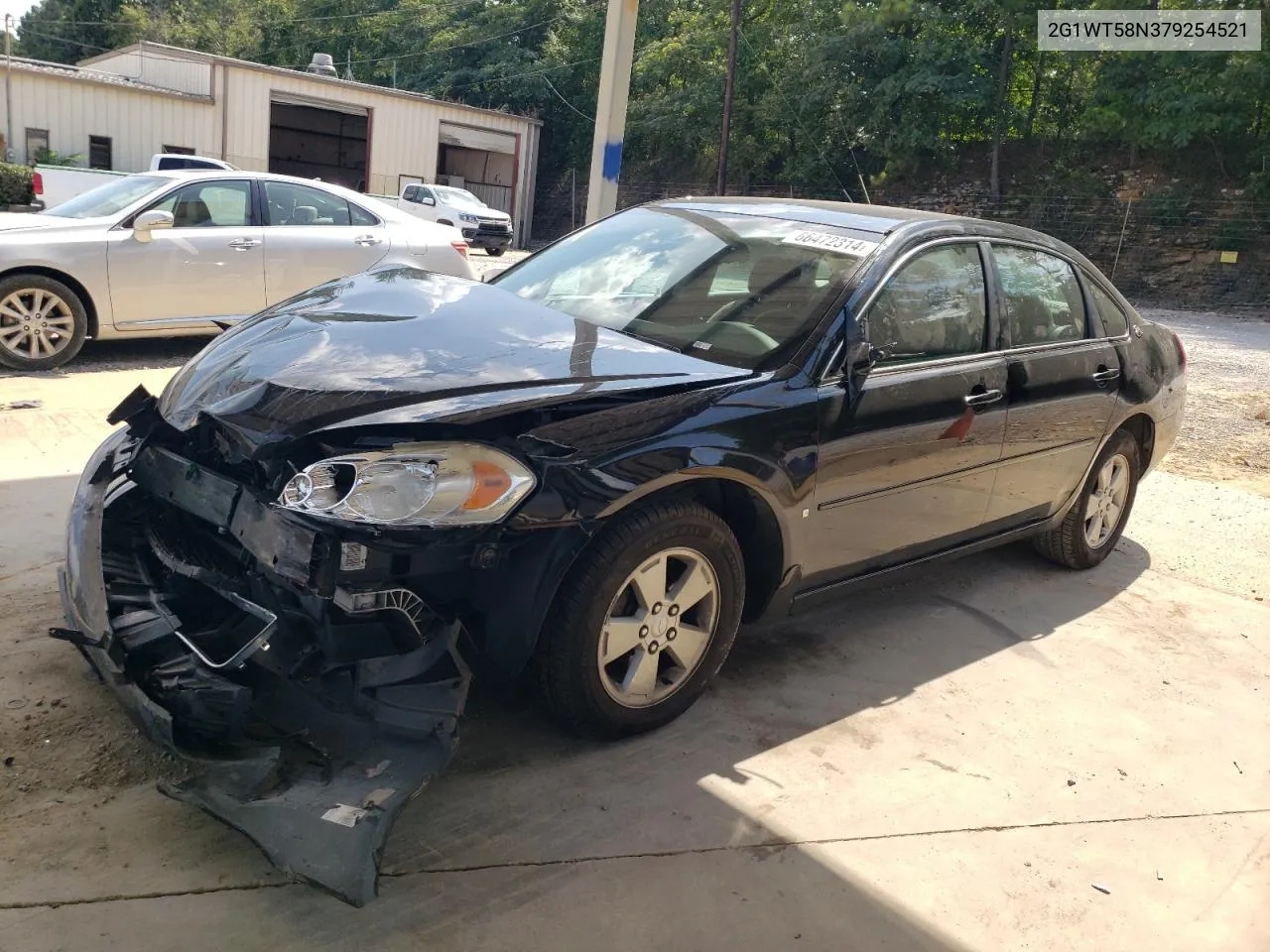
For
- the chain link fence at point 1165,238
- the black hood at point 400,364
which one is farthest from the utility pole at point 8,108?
the black hood at point 400,364

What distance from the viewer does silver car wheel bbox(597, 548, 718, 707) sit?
3012 millimetres

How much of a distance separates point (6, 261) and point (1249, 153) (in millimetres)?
23899

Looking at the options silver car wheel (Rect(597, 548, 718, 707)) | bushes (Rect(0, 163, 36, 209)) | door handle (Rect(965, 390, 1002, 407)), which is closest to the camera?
silver car wheel (Rect(597, 548, 718, 707))

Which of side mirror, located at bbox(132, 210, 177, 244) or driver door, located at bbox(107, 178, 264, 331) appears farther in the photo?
driver door, located at bbox(107, 178, 264, 331)

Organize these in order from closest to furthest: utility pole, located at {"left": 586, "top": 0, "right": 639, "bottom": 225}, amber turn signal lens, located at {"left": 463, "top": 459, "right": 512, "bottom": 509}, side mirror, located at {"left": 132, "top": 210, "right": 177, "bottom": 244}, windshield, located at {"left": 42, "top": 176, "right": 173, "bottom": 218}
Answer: amber turn signal lens, located at {"left": 463, "top": 459, "right": 512, "bottom": 509}, side mirror, located at {"left": 132, "top": 210, "right": 177, "bottom": 244}, windshield, located at {"left": 42, "top": 176, "right": 173, "bottom": 218}, utility pole, located at {"left": 586, "top": 0, "right": 639, "bottom": 225}

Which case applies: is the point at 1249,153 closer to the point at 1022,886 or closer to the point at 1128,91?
the point at 1128,91

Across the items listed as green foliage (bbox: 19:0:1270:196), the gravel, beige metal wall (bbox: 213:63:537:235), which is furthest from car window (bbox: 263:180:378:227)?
beige metal wall (bbox: 213:63:537:235)

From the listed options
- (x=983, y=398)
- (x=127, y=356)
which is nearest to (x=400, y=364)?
(x=983, y=398)

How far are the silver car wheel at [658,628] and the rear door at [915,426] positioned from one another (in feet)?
1.62

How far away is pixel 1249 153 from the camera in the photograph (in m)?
22.5

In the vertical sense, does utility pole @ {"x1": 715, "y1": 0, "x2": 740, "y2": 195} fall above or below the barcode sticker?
above

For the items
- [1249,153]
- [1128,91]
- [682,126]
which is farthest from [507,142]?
[1249,153]

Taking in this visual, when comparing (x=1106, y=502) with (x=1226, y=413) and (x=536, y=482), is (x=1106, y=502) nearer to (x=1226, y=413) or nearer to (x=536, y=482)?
(x=536, y=482)

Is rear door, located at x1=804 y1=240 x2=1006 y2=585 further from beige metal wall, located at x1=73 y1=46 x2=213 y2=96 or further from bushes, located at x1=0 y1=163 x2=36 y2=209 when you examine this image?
beige metal wall, located at x1=73 y1=46 x2=213 y2=96
